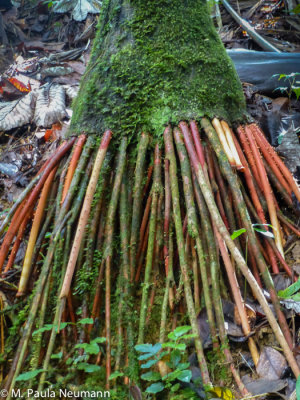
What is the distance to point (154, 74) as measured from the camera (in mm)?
2338

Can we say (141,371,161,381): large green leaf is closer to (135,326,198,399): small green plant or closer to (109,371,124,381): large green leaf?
(135,326,198,399): small green plant

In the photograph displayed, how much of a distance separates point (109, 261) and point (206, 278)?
0.57m

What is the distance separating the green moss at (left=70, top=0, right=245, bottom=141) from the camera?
231cm

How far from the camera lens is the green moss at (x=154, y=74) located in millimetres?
2312

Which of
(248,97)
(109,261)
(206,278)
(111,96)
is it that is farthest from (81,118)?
(248,97)

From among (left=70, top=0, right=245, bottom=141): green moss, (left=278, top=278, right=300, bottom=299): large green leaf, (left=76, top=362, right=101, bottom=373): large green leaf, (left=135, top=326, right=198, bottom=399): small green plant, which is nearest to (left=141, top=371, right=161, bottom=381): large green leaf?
Result: (left=135, top=326, right=198, bottom=399): small green plant

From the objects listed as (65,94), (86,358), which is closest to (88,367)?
(86,358)

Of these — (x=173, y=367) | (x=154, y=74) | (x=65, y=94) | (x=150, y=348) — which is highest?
(x=154, y=74)

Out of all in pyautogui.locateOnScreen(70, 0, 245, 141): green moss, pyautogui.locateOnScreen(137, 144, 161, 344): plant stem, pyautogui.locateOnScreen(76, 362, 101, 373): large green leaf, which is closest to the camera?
pyautogui.locateOnScreen(76, 362, 101, 373): large green leaf

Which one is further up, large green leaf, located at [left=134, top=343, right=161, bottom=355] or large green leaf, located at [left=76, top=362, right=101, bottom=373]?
large green leaf, located at [left=134, top=343, right=161, bottom=355]

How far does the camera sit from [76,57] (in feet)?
18.8

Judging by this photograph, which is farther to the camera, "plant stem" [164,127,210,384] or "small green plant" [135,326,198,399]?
"plant stem" [164,127,210,384]

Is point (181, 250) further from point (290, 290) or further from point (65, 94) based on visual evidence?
point (65, 94)

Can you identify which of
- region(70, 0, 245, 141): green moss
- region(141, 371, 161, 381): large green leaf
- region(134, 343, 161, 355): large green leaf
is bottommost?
region(141, 371, 161, 381): large green leaf
